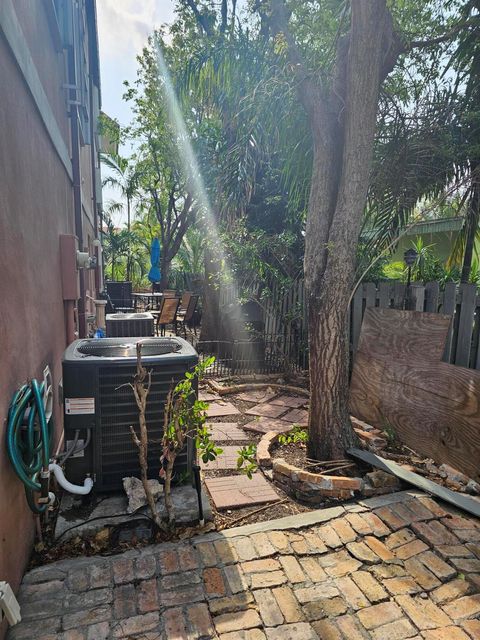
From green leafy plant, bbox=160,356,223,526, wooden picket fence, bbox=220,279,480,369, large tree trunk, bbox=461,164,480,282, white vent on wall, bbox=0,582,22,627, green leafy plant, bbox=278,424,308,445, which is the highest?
large tree trunk, bbox=461,164,480,282

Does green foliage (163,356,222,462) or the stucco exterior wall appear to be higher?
the stucco exterior wall

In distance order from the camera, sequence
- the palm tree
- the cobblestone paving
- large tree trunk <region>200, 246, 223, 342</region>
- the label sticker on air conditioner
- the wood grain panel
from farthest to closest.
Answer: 1. the palm tree
2. large tree trunk <region>200, 246, 223, 342</region>
3. the wood grain panel
4. the label sticker on air conditioner
5. the cobblestone paving

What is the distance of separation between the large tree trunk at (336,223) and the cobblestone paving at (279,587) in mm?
987

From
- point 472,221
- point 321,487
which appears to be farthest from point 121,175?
point 321,487

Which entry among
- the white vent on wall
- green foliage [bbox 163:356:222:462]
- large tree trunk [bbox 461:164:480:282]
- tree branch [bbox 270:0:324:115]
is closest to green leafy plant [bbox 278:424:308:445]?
green foliage [bbox 163:356:222:462]

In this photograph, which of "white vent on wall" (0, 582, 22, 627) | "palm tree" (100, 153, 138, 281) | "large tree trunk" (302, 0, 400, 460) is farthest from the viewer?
"palm tree" (100, 153, 138, 281)

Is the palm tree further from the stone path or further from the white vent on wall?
the white vent on wall

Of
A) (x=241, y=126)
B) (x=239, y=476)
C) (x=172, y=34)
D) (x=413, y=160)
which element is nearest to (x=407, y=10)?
(x=413, y=160)

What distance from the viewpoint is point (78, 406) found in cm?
238

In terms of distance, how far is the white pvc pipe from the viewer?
220 centimetres

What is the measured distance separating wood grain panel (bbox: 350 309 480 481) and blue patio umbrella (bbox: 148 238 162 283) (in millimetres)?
11055

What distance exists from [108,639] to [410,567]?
156cm

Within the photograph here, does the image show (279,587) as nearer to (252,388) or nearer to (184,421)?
(184,421)

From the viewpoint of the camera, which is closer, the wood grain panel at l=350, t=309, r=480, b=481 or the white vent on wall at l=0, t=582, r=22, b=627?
the white vent on wall at l=0, t=582, r=22, b=627
